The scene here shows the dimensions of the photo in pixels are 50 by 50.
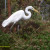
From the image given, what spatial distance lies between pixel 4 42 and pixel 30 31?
1273mm

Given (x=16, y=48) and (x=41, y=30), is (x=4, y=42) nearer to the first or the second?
(x=16, y=48)

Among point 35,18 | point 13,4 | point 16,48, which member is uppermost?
point 13,4

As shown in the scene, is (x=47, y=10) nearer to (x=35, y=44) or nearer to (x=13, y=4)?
(x=13, y=4)

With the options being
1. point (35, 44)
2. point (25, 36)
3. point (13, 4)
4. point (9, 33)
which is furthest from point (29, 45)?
point (13, 4)

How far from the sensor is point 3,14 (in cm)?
688

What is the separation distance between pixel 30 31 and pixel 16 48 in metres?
1.25

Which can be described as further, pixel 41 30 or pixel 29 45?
pixel 41 30

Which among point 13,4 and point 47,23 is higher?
point 13,4

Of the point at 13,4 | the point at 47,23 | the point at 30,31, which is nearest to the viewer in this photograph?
the point at 30,31

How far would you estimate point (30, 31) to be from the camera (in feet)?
18.7

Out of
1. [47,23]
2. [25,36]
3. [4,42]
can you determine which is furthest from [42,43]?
[47,23]

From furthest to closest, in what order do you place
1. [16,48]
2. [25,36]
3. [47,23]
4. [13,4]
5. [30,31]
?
[13,4] → [47,23] → [30,31] → [25,36] → [16,48]

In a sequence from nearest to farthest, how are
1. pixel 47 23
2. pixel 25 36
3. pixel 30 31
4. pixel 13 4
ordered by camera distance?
pixel 25 36
pixel 30 31
pixel 47 23
pixel 13 4

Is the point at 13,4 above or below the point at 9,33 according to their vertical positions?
above
